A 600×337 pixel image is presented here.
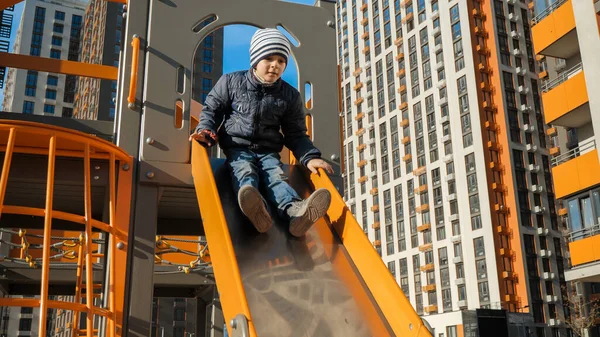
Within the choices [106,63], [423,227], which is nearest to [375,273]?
[423,227]

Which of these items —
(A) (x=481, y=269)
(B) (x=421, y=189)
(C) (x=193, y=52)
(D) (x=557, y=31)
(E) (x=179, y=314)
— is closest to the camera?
(C) (x=193, y=52)

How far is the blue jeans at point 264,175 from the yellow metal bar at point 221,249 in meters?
0.29

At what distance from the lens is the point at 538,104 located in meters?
51.2

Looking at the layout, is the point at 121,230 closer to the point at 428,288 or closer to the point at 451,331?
the point at 451,331

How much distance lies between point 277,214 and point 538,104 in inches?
2003

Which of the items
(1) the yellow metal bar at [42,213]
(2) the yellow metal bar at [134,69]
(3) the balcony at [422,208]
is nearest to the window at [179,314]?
(3) the balcony at [422,208]

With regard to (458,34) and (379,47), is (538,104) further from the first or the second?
(379,47)

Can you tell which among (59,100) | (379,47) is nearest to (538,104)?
(379,47)

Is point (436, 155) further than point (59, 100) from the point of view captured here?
No

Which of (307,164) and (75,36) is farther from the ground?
(75,36)

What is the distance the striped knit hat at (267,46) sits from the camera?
510 cm

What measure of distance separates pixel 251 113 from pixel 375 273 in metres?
1.83

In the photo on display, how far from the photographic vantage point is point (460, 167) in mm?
49094

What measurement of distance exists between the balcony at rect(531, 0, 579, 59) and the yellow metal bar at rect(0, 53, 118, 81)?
21.2m
